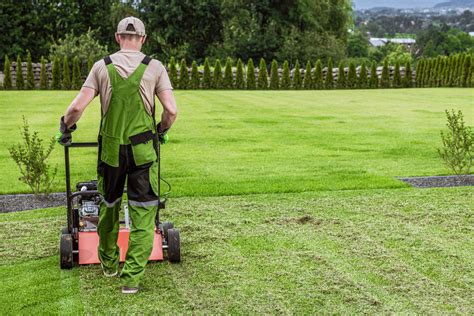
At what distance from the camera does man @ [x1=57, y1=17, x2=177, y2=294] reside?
4.97m

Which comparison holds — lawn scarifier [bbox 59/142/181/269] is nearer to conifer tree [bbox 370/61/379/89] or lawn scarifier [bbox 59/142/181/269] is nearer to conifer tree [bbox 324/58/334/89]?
conifer tree [bbox 324/58/334/89]

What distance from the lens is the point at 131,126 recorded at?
4992mm

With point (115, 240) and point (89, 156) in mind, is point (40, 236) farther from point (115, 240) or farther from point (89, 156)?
point (89, 156)

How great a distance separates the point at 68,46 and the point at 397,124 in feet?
59.5

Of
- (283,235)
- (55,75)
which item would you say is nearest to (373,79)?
(55,75)

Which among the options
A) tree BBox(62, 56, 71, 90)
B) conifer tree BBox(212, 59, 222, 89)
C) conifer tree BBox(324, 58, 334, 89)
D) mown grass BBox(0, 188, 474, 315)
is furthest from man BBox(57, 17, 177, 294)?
conifer tree BBox(324, 58, 334, 89)

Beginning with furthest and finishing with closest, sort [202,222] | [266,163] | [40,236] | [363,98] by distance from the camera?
[363,98]
[266,163]
[202,222]
[40,236]

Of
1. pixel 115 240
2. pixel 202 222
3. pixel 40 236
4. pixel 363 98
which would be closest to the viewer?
pixel 115 240

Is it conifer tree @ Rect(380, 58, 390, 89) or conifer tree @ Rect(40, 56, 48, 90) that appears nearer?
conifer tree @ Rect(40, 56, 48, 90)

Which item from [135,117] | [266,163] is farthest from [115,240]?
[266,163]

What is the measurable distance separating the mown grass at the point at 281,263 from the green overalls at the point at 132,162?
0.34 meters

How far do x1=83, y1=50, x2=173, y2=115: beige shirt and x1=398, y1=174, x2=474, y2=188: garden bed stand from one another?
507 centimetres

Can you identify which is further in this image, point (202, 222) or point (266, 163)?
point (266, 163)

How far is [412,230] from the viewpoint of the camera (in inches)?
269
